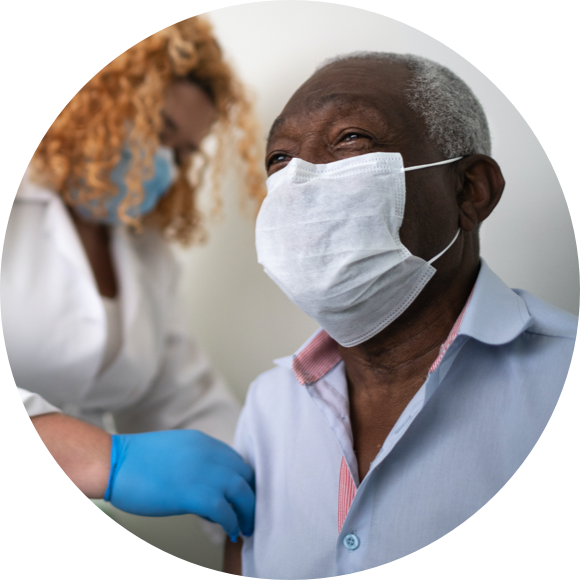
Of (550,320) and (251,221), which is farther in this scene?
(251,221)

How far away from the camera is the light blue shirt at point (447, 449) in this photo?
72 cm

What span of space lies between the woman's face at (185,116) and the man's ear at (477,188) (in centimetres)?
78

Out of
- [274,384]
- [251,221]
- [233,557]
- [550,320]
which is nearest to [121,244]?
[251,221]

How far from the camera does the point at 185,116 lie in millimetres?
1354

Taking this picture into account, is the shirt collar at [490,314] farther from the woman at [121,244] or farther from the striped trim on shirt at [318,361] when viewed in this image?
the woman at [121,244]

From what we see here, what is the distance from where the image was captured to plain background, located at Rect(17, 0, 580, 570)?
81 centimetres

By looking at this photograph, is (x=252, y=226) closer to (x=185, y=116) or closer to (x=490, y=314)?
(x=185, y=116)

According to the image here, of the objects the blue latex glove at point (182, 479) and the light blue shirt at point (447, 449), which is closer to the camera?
the light blue shirt at point (447, 449)

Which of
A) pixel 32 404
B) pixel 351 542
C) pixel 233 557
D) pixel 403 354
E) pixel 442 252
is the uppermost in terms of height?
pixel 442 252

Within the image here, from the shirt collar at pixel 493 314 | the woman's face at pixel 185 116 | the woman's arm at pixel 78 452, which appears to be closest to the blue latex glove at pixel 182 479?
the woman's arm at pixel 78 452

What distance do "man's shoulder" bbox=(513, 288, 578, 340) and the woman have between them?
621mm

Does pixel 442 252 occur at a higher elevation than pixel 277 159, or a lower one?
lower

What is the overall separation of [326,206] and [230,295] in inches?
16.7

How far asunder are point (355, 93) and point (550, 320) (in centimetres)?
42
